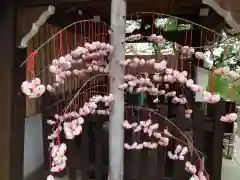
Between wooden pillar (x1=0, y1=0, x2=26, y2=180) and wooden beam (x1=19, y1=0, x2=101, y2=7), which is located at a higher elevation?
wooden beam (x1=19, y1=0, x2=101, y2=7)

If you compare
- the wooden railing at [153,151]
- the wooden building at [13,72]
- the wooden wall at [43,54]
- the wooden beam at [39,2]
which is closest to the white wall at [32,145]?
the wooden wall at [43,54]

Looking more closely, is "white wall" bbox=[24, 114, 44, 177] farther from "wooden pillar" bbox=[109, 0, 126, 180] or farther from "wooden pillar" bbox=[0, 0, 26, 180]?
"wooden pillar" bbox=[109, 0, 126, 180]

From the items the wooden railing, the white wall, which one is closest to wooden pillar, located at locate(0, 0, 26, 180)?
the wooden railing

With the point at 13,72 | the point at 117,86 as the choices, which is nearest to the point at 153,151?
the point at 117,86

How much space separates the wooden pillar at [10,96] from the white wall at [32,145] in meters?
0.51

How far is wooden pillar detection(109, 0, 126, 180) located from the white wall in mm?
1146

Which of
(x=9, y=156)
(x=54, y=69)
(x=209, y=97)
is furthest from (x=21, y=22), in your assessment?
(x=209, y=97)

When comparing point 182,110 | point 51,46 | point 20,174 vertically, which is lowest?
point 20,174

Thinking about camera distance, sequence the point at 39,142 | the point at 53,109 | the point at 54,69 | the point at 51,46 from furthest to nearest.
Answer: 1. the point at 51,46
2. the point at 39,142
3. the point at 53,109
4. the point at 54,69

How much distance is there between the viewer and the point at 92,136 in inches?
80.8

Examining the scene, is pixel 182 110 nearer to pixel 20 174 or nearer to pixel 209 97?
pixel 209 97

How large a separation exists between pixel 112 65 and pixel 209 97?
493mm

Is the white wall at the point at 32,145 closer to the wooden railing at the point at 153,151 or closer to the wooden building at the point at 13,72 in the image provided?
the wooden railing at the point at 153,151

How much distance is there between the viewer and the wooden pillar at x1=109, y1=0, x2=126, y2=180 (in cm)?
124
